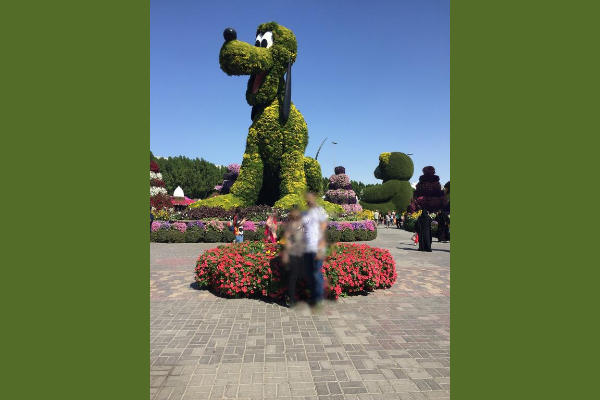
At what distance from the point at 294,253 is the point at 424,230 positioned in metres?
7.83

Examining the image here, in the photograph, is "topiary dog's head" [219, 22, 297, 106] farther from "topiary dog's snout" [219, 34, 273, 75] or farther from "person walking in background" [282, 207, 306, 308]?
"person walking in background" [282, 207, 306, 308]

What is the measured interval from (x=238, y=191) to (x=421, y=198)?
17.7m

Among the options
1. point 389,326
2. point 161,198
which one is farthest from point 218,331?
point 161,198

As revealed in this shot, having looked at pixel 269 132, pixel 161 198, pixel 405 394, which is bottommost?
pixel 405 394

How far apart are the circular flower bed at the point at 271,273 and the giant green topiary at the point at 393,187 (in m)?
27.3

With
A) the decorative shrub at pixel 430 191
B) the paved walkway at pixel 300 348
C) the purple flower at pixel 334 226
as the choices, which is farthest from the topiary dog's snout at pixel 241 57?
the decorative shrub at pixel 430 191

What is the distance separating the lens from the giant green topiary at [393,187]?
Answer: 1302 inches

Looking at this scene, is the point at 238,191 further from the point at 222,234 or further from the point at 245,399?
the point at 245,399

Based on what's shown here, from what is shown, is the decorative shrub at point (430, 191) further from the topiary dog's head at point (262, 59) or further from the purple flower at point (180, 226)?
the purple flower at point (180, 226)

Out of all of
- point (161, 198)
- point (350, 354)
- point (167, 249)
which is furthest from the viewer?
point (161, 198)

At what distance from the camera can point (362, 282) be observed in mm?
5922

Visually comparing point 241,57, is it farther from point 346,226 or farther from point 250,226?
point 346,226

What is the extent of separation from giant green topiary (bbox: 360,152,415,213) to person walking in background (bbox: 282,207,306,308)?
28.8m

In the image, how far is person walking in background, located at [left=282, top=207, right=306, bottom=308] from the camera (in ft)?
16.0
